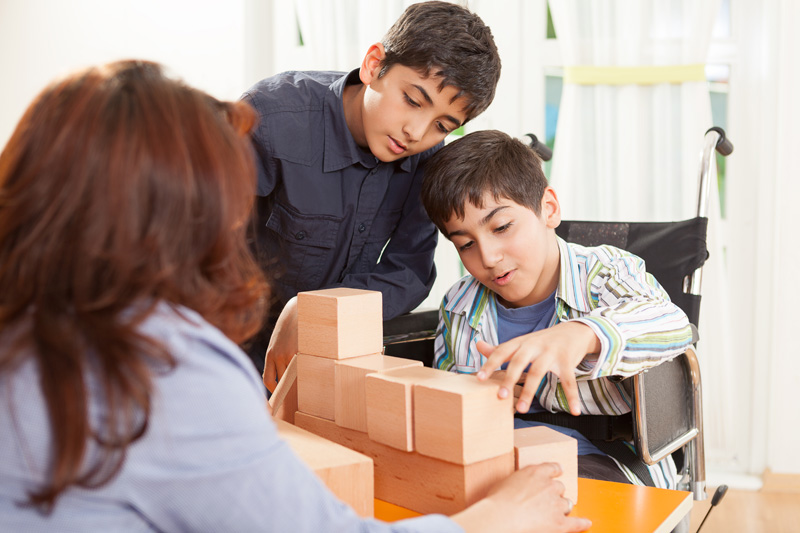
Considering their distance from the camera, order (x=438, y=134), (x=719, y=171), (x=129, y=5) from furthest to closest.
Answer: (x=129, y=5) → (x=719, y=171) → (x=438, y=134)

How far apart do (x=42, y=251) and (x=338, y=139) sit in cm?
92

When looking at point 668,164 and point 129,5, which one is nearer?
point 668,164

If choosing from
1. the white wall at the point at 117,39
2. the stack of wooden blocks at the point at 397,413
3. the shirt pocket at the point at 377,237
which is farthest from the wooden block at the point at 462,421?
the white wall at the point at 117,39

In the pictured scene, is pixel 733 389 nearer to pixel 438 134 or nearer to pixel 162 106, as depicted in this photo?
pixel 438 134

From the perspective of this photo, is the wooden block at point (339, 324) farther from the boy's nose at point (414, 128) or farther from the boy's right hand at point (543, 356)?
the boy's nose at point (414, 128)

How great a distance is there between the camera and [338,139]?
1445 millimetres

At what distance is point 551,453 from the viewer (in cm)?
84

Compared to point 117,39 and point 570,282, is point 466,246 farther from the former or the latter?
point 117,39

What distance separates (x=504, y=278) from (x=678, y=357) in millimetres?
353

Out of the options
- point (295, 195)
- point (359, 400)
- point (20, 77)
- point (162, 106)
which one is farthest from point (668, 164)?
point (20, 77)

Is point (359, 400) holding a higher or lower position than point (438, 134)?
lower

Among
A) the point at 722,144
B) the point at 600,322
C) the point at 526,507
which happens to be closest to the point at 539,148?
the point at 722,144

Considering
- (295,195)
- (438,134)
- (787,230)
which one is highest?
(438,134)

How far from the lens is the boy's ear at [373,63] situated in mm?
1365
